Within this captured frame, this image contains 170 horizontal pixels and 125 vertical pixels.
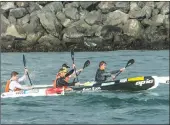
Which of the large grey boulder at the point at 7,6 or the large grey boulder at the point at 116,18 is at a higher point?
the large grey boulder at the point at 7,6

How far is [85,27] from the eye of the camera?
1718 inches

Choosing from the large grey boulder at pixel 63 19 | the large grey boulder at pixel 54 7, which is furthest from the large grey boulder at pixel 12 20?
the large grey boulder at pixel 63 19

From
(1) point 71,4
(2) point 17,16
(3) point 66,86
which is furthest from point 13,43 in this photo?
(3) point 66,86

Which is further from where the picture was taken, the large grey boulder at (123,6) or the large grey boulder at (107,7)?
the large grey boulder at (107,7)

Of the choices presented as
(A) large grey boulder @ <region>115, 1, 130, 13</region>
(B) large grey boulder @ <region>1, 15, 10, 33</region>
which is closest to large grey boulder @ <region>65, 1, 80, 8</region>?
(A) large grey boulder @ <region>115, 1, 130, 13</region>

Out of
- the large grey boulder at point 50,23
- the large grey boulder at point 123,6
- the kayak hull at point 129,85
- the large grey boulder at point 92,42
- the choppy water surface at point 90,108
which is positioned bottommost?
the choppy water surface at point 90,108

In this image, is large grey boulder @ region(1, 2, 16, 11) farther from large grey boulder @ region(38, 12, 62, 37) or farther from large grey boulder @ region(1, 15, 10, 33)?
large grey boulder @ region(38, 12, 62, 37)

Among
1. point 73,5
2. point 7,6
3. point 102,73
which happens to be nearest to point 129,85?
point 102,73

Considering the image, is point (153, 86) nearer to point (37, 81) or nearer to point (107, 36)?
point (37, 81)

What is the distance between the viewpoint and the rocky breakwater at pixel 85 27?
142ft

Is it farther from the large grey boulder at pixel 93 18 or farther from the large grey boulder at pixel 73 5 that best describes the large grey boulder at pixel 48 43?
the large grey boulder at pixel 73 5

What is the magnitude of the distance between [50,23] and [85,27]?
2753mm

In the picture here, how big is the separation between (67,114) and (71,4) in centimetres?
2765

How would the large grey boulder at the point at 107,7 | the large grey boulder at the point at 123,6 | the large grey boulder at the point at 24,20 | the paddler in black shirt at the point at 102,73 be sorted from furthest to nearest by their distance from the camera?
the large grey boulder at the point at 107,7
the large grey boulder at the point at 123,6
the large grey boulder at the point at 24,20
the paddler in black shirt at the point at 102,73
